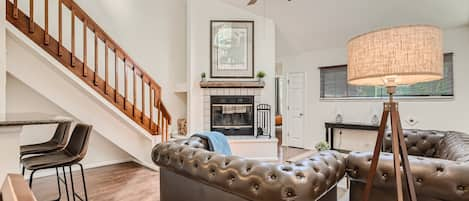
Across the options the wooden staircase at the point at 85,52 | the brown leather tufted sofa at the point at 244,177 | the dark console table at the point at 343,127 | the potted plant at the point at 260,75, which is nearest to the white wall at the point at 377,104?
the dark console table at the point at 343,127

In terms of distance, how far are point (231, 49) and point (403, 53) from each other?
13.9 feet

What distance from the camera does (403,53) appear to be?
1230 mm

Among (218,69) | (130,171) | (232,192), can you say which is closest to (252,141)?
(218,69)

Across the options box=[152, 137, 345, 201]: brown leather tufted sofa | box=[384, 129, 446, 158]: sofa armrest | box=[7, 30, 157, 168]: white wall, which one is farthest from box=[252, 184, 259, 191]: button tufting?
box=[7, 30, 157, 168]: white wall

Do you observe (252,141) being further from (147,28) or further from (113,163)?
(147,28)

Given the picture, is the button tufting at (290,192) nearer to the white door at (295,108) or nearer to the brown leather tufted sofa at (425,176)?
the brown leather tufted sofa at (425,176)

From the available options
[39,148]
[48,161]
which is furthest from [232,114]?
[48,161]

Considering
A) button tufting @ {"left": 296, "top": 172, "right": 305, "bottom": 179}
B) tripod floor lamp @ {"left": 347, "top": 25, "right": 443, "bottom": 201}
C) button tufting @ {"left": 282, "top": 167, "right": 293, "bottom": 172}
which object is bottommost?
button tufting @ {"left": 296, "top": 172, "right": 305, "bottom": 179}

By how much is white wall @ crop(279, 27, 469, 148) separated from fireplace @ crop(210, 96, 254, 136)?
5.35ft

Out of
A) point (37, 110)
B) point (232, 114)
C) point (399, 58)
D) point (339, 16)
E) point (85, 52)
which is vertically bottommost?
point (232, 114)

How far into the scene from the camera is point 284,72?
655 centimetres

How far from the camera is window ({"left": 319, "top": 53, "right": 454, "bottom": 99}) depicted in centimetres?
432

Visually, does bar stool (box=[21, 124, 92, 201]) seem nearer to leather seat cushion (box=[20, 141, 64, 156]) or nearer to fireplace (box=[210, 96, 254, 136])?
leather seat cushion (box=[20, 141, 64, 156])

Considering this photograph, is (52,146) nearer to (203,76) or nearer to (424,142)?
(203,76)
